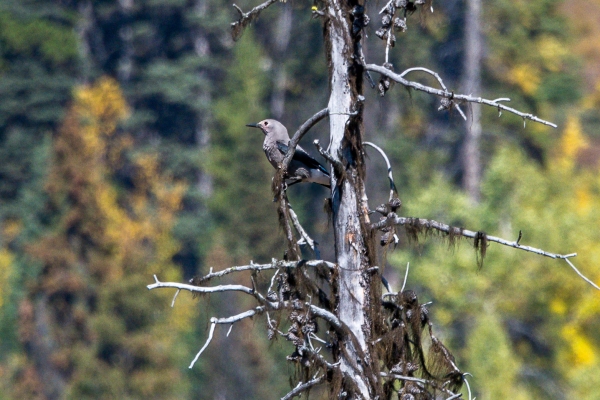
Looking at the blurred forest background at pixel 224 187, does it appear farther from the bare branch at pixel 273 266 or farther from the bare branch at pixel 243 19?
the bare branch at pixel 273 266

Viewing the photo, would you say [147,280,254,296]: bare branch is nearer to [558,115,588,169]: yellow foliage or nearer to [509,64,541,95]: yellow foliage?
[509,64,541,95]: yellow foliage

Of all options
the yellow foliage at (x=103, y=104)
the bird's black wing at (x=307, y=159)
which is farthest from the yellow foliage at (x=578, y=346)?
A: the yellow foliage at (x=103, y=104)

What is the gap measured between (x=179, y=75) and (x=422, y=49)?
52.8ft

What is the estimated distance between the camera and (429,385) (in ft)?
24.2

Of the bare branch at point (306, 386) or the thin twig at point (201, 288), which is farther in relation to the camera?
the bare branch at point (306, 386)

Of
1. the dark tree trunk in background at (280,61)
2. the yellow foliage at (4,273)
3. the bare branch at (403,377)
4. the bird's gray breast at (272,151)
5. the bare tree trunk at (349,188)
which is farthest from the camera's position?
the dark tree trunk in background at (280,61)

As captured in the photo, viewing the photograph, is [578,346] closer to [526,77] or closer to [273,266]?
[526,77]

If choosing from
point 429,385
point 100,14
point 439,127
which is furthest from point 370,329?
point 100,14

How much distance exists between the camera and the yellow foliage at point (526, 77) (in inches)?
1973

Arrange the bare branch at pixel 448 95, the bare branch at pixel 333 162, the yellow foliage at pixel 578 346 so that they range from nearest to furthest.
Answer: the bare branch at pixel 448 95, the bare branch at pixel 333 162, the yellow foliage at pixel 578 346

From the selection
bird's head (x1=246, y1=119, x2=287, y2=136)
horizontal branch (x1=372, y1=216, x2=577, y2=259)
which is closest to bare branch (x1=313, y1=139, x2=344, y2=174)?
horizontal branch (x1=372, y1=216, x2=577, y2=259)

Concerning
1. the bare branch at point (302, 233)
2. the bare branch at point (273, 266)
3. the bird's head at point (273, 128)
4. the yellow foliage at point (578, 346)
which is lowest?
the bare branch at point (273, 266)

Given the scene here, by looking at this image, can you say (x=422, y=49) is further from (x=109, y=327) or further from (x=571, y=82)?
(x=109, y=327)

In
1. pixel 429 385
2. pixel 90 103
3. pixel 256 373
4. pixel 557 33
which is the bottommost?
pixel 429 385
